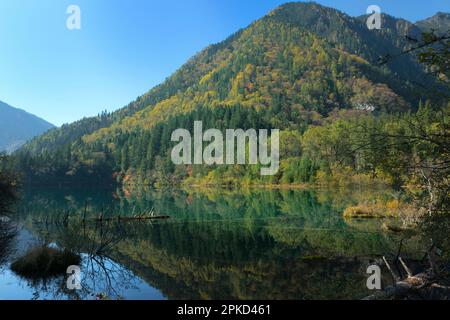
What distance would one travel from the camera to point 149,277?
798 inches

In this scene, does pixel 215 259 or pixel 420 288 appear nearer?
pixel 420 288

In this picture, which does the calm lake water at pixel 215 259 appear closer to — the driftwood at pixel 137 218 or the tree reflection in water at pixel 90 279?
the tree reflection in water at pixel 90 279

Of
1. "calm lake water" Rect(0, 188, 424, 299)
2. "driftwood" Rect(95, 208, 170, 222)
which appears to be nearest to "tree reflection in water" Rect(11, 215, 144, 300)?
"calm lake water" Rect(0, 188, 424, 299)

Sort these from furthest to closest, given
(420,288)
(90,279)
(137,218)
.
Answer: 1. (137,218)
2. (90,279)
3. (420,288)

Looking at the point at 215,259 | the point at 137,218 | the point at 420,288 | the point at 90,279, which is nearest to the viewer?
the point at 420,288

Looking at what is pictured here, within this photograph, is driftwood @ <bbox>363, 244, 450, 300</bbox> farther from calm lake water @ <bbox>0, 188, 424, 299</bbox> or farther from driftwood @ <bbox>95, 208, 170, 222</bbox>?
driftwood @ <bbox>95, 208, 170, 222</bbox>

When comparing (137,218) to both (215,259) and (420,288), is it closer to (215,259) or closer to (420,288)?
(215,259)

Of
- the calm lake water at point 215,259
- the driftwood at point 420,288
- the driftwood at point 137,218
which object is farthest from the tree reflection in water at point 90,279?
the driftwood at point 137,218

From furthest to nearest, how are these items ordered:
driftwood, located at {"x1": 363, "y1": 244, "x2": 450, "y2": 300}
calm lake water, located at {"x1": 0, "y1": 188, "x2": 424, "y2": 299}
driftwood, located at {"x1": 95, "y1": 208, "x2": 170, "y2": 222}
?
1. driftwood, located at {"x1": 95, "y1": 208, "x2": 170, "y2": 222}
2. calm lake water, located at {"x1": 0, "y1": 188, "x2": 424, "y2": 299}
3. driftwood, located at {"x1": 363, "y1": 244, "x2": 450, "y2": 300}

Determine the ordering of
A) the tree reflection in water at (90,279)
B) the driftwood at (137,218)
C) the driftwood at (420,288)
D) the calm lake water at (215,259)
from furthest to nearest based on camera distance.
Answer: the driftwood at (137,218) < the calm lake water at (215,259) < the tree reflection in water at (90,279) < the driftwood at (420,288)

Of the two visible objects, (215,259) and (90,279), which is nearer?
(90,279)

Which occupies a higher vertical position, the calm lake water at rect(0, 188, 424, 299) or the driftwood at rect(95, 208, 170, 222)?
the driftwood at rect(95, 208, 170, 222)

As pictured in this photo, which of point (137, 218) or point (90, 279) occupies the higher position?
point (137, 218)

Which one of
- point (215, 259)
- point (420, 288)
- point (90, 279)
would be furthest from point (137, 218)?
point (420, 288)
